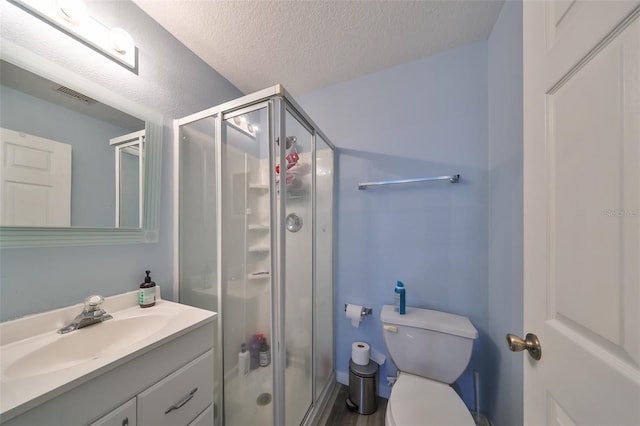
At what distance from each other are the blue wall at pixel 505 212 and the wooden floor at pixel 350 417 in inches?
25.0

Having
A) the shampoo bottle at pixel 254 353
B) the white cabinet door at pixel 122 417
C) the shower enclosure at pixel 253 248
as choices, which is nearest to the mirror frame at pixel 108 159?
the shower enclosure at pixel 253 248

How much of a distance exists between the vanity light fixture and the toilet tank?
1.99 meters

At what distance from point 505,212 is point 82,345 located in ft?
6.43

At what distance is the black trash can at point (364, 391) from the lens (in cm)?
134

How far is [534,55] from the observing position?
0.55 meters

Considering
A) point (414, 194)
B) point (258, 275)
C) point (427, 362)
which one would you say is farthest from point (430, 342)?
point (258, 275)

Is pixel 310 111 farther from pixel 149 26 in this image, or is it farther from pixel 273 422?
pixel 273 422

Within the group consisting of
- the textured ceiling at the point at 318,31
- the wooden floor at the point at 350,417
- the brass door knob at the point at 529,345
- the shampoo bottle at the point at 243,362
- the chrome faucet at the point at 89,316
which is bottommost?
the wooden floor at the point at 350,417

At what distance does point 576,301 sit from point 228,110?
1.45m

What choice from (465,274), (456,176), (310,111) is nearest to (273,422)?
(465,274)

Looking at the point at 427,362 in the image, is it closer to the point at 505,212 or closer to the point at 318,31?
the point at 505,212

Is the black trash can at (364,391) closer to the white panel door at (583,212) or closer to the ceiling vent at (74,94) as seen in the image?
the white panel door at (583,212)

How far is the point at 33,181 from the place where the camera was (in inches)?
29.7

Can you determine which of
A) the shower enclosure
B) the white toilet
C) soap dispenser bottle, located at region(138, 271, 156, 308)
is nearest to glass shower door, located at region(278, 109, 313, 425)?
the shower enclosure
